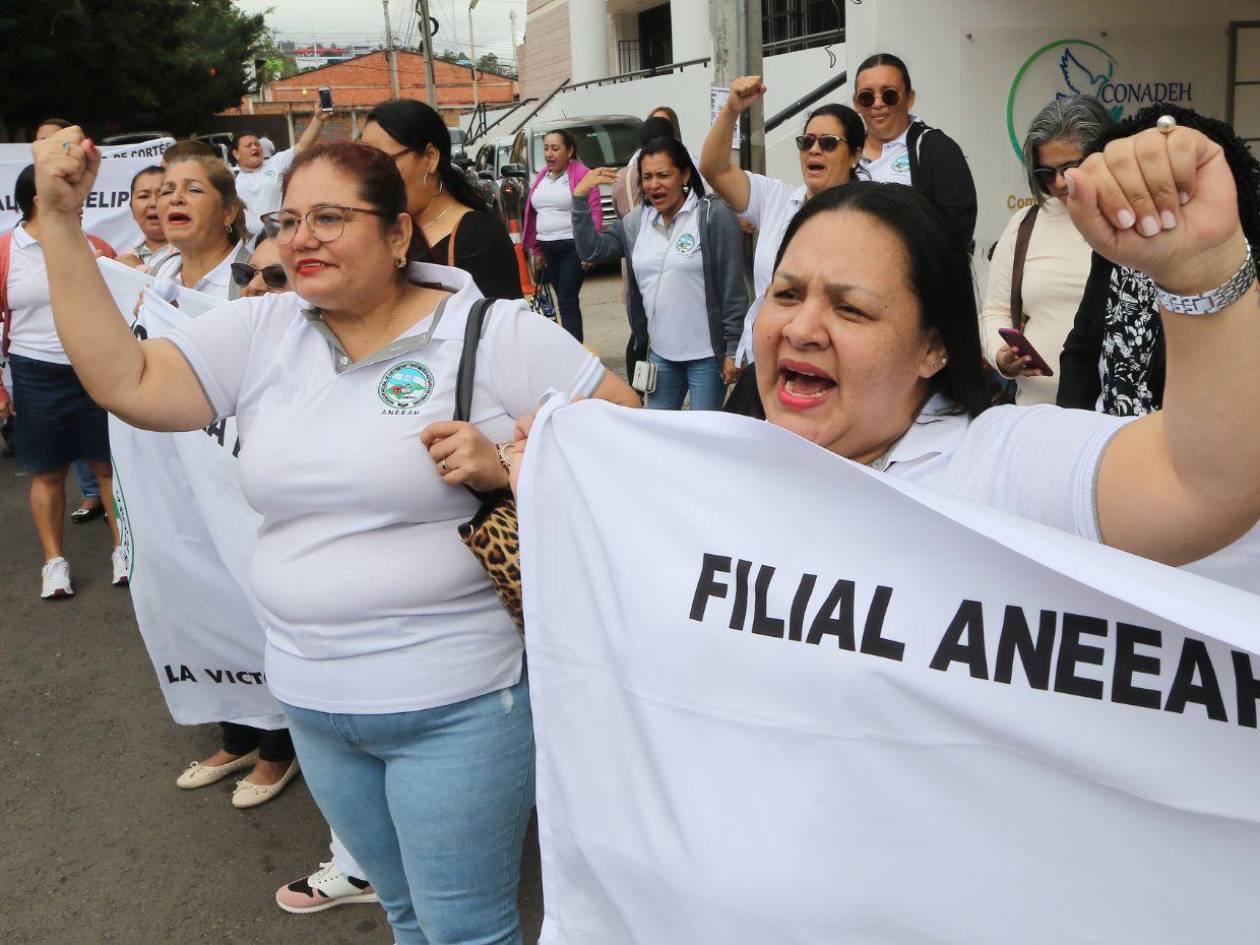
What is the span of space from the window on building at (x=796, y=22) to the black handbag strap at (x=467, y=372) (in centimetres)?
1546

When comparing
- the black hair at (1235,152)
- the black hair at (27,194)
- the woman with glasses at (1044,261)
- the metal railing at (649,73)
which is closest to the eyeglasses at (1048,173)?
the woman with glasses at (1044,261)

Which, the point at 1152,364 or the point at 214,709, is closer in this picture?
the point at 1152,364

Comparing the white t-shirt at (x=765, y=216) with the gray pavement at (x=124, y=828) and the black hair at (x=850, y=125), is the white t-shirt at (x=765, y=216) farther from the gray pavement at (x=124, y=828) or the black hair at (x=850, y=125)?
the gray pavement at (x=124, y=828)

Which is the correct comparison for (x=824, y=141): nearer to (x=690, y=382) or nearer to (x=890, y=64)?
(x=890, y=64)

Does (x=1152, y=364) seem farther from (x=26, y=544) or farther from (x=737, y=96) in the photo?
(x=26, y=544)

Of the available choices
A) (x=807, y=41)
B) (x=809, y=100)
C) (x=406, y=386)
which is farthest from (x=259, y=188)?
(x=807, y=41)

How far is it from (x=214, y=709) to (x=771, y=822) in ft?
9.59

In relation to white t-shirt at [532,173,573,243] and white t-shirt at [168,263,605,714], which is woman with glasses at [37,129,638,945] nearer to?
white t-shirt at [168,263,605,714]

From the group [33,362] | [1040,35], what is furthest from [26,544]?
[1040,35]

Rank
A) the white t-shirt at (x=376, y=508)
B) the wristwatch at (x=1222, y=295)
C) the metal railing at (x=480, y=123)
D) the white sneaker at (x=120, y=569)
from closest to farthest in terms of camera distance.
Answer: the wristwatch at (x=1222, y=295) < the white t-shirt at (x=376, y=508) < the white sneaker at (x=120, y=569) < the metal railing at (x=480, y=123)

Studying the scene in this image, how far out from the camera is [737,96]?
4906 mm

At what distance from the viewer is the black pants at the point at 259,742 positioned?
4047mm

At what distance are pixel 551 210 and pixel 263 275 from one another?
286 inches

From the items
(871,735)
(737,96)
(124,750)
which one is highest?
(737,96)
